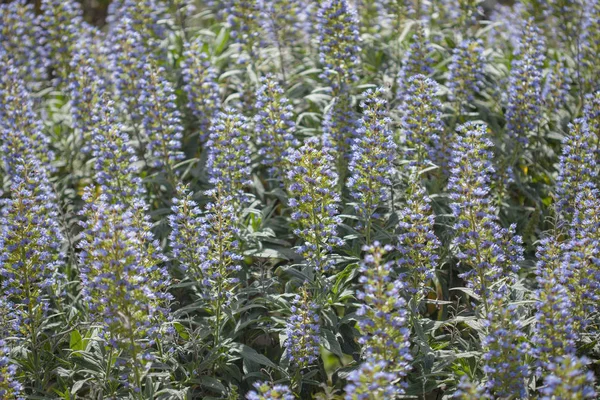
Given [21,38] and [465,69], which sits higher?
[21,38]

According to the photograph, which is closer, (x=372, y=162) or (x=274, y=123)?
(x=372, y=162)

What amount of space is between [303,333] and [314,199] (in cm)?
117

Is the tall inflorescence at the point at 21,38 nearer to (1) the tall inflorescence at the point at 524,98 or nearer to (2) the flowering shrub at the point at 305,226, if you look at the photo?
(2) the flowering shrub at the point at 305,226

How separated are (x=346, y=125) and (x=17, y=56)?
5.43 meters

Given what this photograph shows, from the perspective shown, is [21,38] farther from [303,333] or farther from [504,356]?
[504,356]

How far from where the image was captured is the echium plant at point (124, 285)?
18.4 feet

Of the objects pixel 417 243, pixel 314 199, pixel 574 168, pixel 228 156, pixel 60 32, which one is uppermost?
pixel 60 32

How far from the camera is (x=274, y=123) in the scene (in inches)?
308

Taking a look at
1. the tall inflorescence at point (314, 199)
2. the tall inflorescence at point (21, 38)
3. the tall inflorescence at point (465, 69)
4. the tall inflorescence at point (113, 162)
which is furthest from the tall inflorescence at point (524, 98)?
the tall inflorescence at point (21, 38)

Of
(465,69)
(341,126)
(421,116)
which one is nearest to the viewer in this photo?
(421,116)

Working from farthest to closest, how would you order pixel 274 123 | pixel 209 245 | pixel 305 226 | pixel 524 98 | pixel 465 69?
pixel 465 69
pixel 524 98
pixel 274 123
pixel 305 226
pixel 209 245

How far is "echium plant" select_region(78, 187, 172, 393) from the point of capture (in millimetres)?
5617

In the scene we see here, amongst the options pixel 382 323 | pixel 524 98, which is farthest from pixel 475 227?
pixel 524 98

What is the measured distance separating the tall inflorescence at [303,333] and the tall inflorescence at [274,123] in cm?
200
